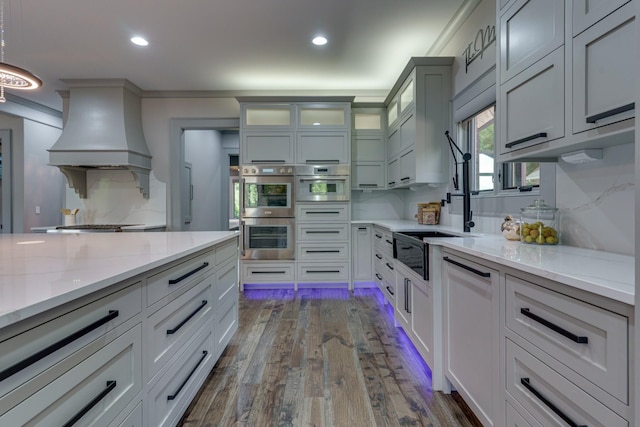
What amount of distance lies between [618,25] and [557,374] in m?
1.14

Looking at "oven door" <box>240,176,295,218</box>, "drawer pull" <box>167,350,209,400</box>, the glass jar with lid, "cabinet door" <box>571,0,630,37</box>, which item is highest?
"cabinet door" <box>571,0,630,37</box>

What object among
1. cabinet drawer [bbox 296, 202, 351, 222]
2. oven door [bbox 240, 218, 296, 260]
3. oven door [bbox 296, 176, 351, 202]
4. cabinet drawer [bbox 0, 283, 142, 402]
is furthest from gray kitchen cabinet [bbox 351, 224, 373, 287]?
cabinet drawer [bbox 0, 283, 142, 402]

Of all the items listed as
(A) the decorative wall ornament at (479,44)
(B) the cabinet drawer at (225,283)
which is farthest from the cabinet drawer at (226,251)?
(A) the decorative wall ornament at (479,44)

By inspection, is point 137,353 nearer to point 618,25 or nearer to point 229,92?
point 618,25

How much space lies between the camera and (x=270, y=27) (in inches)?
112

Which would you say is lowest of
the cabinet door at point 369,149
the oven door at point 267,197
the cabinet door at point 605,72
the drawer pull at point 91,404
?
the drawer pull at point 91,404

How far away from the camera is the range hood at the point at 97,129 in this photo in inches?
153

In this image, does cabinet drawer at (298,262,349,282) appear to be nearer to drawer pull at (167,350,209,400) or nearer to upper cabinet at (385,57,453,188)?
upper cabinet at (385,57,453,188)

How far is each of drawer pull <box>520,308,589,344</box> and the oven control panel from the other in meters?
3.25

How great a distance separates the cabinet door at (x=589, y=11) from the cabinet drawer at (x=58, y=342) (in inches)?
74.7

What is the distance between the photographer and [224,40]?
3068 mm

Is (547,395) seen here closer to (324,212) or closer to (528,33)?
(528,33)

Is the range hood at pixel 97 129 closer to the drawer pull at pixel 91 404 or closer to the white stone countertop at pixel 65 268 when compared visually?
the white stone countertop at pixel 65 268

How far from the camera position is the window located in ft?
6.73
